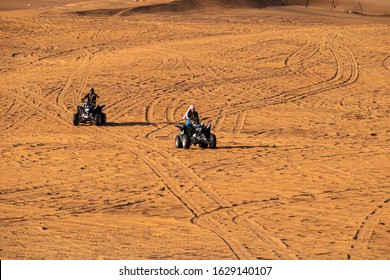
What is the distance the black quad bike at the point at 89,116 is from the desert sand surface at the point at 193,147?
0.97ft

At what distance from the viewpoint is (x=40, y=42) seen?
1788 inches

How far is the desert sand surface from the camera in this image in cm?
1418

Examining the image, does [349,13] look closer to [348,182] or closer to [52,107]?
[52,107]

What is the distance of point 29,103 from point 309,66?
13185mm

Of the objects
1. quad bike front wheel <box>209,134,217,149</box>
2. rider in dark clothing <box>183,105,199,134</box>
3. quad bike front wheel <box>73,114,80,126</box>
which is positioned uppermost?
rider in dark clothing <box>183,105,199,134</box>

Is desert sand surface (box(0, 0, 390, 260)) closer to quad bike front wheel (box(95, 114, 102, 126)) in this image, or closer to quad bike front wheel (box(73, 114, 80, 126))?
quad bike front wheel (box(95, 114, 102, 126))

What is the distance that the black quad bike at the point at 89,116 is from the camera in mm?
26391

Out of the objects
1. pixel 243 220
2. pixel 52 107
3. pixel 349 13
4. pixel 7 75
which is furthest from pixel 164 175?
pixel 349 13

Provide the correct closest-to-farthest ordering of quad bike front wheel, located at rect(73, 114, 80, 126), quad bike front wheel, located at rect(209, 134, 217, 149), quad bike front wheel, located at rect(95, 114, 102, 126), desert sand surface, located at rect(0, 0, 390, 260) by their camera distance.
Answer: desert sand surface, located at rect(0, 0, 390, 260) → quad bike front wheel, located at rect(209, 134, 217, 149) → quad bike front wheel, located at rect(95, 114, 102, 126) → quad bike front wheel, located at rect(73, 114, 80, 126)

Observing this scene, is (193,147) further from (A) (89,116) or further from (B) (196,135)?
(A) (89,116)

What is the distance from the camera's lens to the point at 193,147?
75.8 feet

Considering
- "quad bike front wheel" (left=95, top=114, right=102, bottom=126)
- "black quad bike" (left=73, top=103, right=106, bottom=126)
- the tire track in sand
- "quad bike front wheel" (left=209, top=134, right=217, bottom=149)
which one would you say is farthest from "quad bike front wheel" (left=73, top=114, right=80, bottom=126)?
the tire track in sand

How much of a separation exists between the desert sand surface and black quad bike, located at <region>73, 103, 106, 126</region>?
11.6 inches

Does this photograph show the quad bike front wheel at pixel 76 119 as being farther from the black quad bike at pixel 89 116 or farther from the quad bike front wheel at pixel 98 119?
the quad bike front wheel at pixel 98 119
